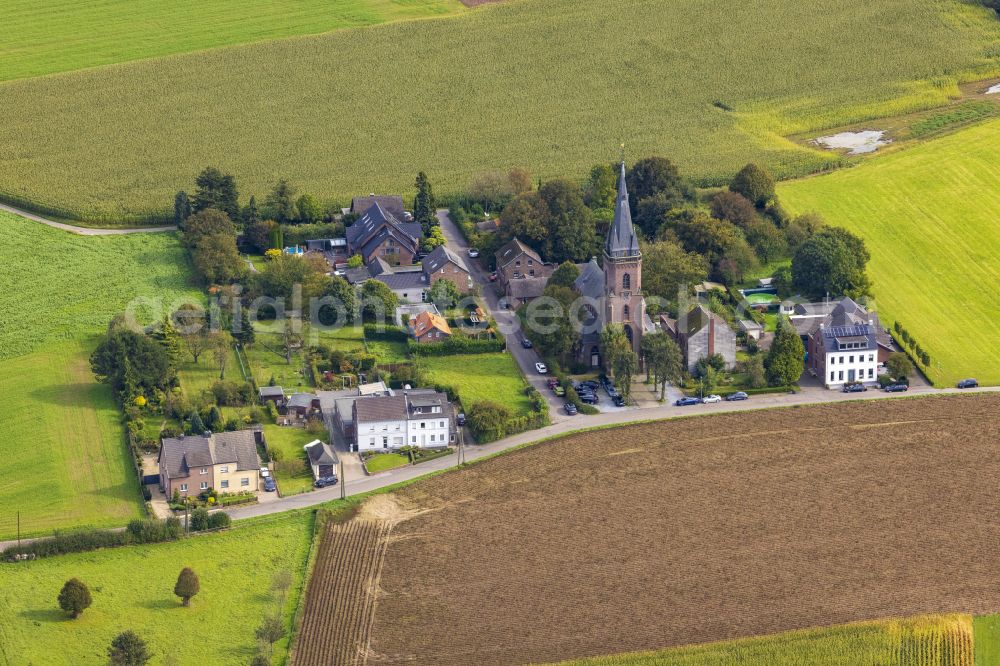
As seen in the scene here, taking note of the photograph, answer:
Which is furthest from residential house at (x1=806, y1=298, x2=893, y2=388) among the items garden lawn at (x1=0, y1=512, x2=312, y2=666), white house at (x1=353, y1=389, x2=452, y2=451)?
garden lawn at (x1=0, y1=512, x2=312, y2=666)

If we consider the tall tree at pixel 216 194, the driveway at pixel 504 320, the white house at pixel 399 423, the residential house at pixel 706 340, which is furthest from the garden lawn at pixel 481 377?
the tall tree at pixel 216 194

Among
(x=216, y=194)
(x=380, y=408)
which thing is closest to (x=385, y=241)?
(x=216, y=194)

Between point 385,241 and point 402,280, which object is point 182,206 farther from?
point 402,280

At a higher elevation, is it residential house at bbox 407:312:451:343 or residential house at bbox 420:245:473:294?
residential house at bbox 420:245:473:294

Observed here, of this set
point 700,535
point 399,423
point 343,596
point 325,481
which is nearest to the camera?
point 343,596

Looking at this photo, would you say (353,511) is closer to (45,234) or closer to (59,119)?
(45,234)

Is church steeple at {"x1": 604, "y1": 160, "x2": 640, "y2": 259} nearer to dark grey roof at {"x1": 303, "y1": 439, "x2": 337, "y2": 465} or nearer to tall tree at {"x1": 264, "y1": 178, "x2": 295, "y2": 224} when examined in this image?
dark grey roof at {"x1": 303, "y1": 439, "x2": 337, "y2": 465}
